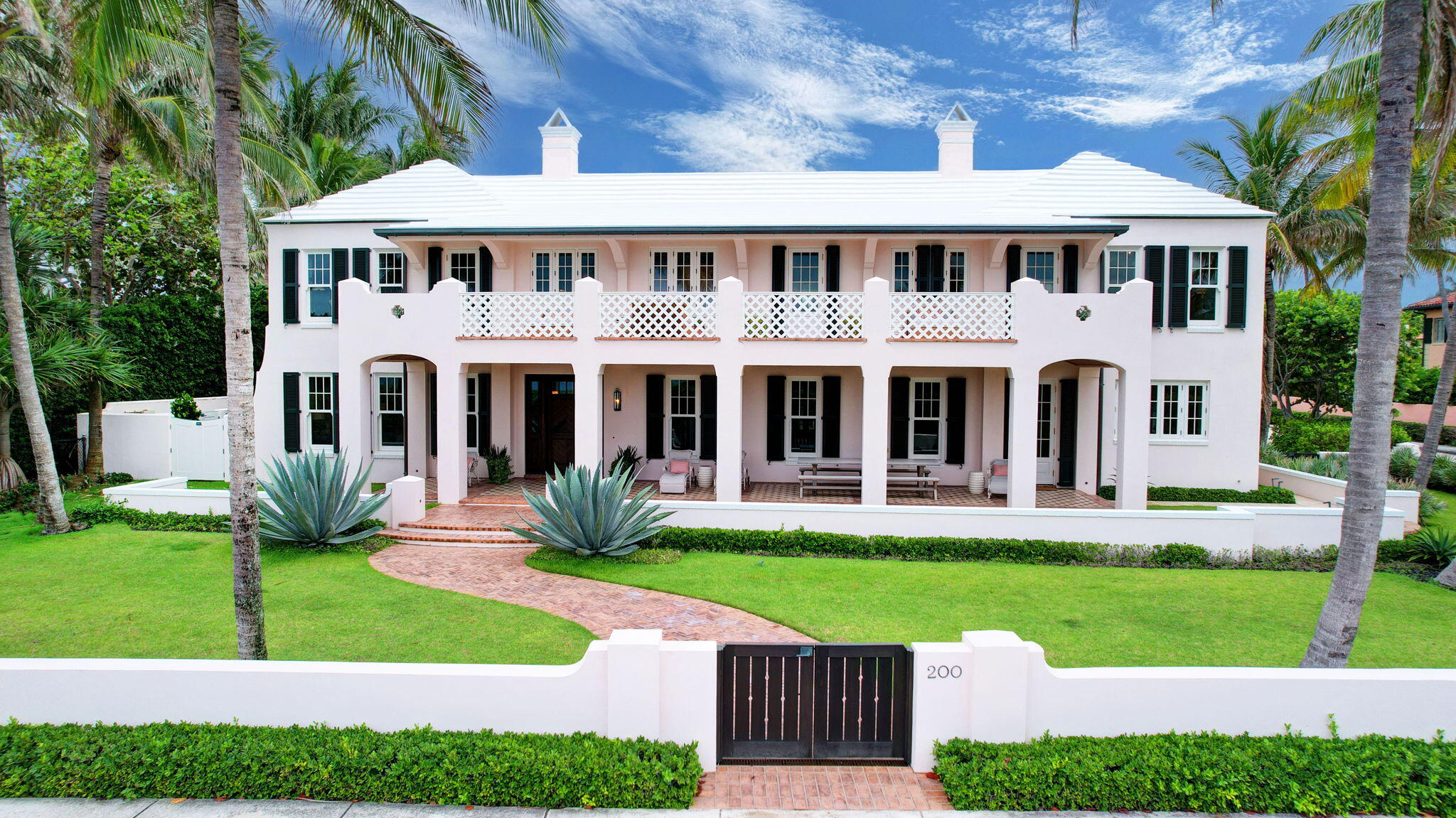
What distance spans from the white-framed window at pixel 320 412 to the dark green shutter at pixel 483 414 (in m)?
3.51

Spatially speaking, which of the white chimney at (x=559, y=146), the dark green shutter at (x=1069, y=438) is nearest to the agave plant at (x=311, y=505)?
the white chimney at (x=559, y=146)

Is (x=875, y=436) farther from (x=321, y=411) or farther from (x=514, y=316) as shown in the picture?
(x=321, y=411)

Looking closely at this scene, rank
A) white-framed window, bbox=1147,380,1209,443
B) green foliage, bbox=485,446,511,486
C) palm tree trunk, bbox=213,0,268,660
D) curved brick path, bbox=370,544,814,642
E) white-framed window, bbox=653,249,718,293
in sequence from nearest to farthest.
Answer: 1. palm tree trunk, bbox=213,0,268,660
2. curved brick path, bbox=370,544,814,642
3. white-framed window, bbox=1147,380,1209,443
4. green foliage, bbox=485,446,511,486
5. white-framed window, bbox=653,249,718,293

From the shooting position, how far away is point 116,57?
6.71 metres

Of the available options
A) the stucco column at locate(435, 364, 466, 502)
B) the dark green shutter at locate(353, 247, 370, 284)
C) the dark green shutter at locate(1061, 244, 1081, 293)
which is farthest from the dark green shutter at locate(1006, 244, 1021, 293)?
the dark green shutter at locate(353, 247, 370, 284)

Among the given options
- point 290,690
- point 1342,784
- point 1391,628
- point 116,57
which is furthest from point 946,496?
point 116,57

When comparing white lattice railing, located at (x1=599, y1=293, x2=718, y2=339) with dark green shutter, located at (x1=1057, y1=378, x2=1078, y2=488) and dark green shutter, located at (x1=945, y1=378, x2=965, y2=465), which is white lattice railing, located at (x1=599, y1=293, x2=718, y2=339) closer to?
dark green shutter, located at (x1=945, y1=378, x2=965, y2=465)

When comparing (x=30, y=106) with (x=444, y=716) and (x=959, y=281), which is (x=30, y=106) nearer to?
(x=444, y=716)

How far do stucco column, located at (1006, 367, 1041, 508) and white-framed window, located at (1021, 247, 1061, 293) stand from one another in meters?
3.76

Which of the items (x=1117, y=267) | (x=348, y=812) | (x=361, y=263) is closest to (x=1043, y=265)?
(x=1117, y=267)

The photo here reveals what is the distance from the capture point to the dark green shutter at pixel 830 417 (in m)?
16.1

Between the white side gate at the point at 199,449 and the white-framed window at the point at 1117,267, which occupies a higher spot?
the white-framed window at the point at 1117,267

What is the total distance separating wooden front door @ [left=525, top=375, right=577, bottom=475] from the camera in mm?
16828

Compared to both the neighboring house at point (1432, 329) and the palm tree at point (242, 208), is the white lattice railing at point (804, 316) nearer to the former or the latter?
the palm tree at point (242, 208)
